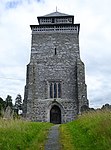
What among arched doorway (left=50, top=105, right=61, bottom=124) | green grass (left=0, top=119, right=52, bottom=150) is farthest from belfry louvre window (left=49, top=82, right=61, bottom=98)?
green grass (left=0, top=119, right=52, bottom=150)

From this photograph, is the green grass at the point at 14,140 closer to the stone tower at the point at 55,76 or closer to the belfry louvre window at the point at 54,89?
the stone tower at the point at 55,76

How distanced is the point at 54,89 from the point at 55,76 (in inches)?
71.0

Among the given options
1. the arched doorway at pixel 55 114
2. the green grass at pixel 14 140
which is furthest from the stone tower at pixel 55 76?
the green grass at pixel 14 140

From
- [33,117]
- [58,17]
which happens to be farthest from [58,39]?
[33,117]

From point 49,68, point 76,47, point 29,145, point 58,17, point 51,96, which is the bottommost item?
point 29,145

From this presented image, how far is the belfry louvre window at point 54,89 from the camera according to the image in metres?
34.9

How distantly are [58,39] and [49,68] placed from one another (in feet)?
15.4

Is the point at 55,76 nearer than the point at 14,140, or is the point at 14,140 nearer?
the point at 14,140

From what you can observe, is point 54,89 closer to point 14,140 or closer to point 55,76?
point 55,76

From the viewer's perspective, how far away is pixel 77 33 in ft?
122

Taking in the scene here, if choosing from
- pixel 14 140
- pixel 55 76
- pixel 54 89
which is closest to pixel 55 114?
pixel 54 89

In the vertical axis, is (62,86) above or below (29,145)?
above

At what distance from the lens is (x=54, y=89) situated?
3538cm

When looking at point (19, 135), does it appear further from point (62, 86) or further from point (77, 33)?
point (77, 33)
